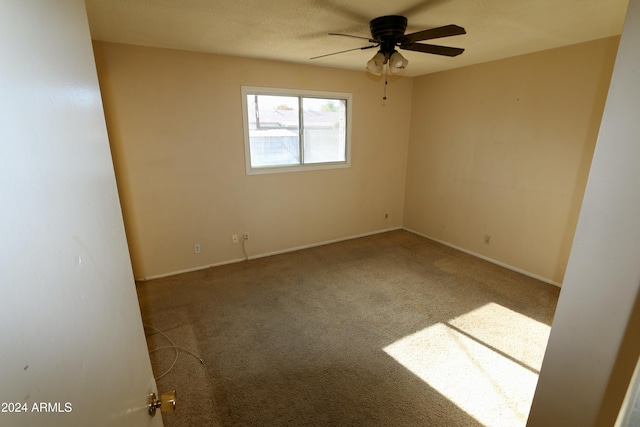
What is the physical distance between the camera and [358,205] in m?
4.72

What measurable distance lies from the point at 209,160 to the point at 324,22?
1974 mm

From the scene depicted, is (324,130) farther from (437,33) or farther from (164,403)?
(164,403)

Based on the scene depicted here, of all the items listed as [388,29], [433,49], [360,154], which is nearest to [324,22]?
[388,29]

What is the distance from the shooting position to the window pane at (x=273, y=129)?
3676 mm

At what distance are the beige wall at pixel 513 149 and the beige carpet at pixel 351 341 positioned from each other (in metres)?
0.52

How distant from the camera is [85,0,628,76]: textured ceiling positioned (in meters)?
1.99

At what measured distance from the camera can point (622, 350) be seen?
0.70m

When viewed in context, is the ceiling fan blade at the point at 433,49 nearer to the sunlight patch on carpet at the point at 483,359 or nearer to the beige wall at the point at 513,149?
the beige wall at the point at 513,149

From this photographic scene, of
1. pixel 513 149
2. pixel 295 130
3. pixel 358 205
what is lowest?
pixel 358 205

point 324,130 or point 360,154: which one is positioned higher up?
point 324,130

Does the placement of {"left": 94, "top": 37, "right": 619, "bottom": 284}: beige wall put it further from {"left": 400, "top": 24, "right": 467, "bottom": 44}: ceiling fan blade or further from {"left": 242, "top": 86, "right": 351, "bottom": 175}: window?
{"left": 400, "top": 24, "right": 467, "bottom": 44}: ceiling fan blade

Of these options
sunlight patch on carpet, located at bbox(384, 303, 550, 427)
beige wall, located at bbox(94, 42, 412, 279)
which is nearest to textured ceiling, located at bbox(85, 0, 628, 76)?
beige wall, located at bbox(94, 42, 412, 279)

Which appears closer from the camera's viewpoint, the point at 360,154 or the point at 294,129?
the point at 294,129

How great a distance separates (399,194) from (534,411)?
14.1 ft
